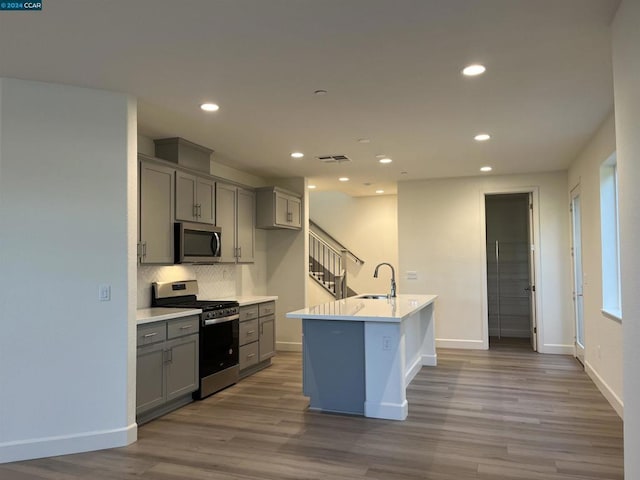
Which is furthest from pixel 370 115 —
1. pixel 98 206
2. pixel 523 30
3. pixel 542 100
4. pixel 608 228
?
pixel 608 228

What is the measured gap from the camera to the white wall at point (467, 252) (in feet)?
22.1

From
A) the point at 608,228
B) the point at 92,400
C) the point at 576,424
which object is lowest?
the point at 576,424

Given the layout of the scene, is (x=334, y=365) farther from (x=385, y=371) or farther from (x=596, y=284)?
(x=596, y=284)

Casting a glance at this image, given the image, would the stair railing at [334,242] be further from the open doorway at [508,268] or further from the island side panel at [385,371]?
the island side panel at [385,371]

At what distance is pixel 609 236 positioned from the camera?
4.57 m

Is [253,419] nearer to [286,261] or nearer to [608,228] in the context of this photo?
[286,261]

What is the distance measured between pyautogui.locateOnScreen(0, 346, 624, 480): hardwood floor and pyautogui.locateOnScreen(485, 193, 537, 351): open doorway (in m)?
3.35

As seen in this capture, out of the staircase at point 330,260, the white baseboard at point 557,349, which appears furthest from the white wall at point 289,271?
the white baseboard at point 557,349

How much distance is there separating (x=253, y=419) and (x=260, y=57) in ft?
9.51

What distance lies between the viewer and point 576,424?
3863mm

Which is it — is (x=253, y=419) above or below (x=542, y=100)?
below

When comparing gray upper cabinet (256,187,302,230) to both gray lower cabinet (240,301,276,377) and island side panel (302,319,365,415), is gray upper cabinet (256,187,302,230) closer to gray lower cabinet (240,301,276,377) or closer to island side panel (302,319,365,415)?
gray lower cabinet (240,301,276,377)

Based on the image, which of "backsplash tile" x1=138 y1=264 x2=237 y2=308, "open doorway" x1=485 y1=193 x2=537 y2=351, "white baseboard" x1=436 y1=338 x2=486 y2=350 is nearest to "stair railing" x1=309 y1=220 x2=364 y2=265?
"open doorway" x1=485 y1=193 x2=537 y2=351

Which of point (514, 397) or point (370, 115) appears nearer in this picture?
point (370, 115)
